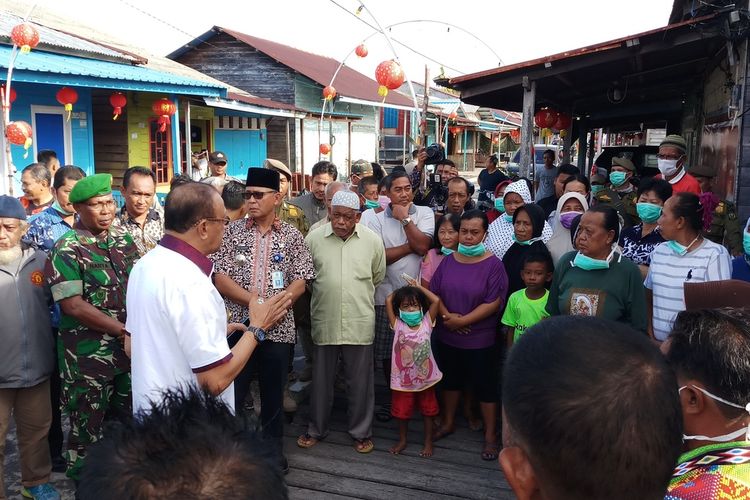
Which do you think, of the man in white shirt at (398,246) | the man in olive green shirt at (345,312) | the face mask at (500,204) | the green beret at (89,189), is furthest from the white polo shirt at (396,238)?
the green beret at (89,189)

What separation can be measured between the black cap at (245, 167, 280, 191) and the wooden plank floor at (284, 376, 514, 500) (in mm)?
1869

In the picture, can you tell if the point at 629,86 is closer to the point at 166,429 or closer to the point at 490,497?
the point at 490,497

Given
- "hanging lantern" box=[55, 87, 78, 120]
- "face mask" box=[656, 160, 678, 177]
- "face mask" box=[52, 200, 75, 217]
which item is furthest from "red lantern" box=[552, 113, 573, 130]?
"face mask" box=[52, 200, 75, 217]

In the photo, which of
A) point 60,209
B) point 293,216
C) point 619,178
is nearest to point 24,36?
point 60,209

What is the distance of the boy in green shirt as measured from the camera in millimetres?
4137

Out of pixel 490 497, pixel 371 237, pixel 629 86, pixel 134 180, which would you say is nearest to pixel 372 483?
pixel 490 497

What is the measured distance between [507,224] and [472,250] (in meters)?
0.90

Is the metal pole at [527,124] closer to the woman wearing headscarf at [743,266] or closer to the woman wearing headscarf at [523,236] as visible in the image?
the woman wearing headscarf at [523,236]

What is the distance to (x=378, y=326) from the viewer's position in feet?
16.1

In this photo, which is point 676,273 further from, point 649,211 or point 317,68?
point 317,68

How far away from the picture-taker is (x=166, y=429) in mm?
1132

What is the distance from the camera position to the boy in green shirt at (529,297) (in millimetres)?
4137

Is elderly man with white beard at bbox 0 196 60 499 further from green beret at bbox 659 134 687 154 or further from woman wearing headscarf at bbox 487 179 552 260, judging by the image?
green beret at bbox 659 134 687 154

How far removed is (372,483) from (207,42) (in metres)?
21.4
